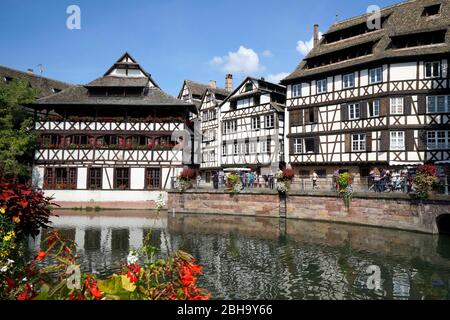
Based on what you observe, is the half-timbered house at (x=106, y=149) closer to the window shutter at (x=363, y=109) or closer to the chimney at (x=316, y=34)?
the chimney at (x=316, y=34)

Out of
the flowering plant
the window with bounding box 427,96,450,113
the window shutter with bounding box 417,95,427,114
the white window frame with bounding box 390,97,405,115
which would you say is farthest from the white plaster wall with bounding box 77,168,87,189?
the window with bounding box 427,96,450,113

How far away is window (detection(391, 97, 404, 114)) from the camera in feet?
89.7

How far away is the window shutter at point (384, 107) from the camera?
27.5 m

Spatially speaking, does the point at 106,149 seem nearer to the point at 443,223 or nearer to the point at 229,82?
the point at 229,82

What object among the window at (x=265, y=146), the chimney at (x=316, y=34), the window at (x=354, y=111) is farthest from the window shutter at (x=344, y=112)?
the chimney at (x=316, y=34)

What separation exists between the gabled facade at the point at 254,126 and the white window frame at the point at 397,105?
35.9 ft

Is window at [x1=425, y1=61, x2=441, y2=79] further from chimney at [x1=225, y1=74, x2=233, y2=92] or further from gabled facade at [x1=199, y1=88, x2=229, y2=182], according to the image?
chimney at [x1=225, y1=74, x2=233, y2=92]

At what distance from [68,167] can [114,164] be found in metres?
4.27

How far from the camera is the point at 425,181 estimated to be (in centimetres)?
1966

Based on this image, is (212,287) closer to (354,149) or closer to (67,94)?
(354,149)

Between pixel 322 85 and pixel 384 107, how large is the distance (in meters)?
6.24

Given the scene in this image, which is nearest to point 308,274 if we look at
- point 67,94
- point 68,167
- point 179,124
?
point 179,124

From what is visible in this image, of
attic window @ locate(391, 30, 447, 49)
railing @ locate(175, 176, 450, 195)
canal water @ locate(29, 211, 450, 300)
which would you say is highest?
attic window @ locate(391, 30, 447, 49)

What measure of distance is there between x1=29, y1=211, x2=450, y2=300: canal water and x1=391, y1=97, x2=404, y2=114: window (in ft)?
34.4
